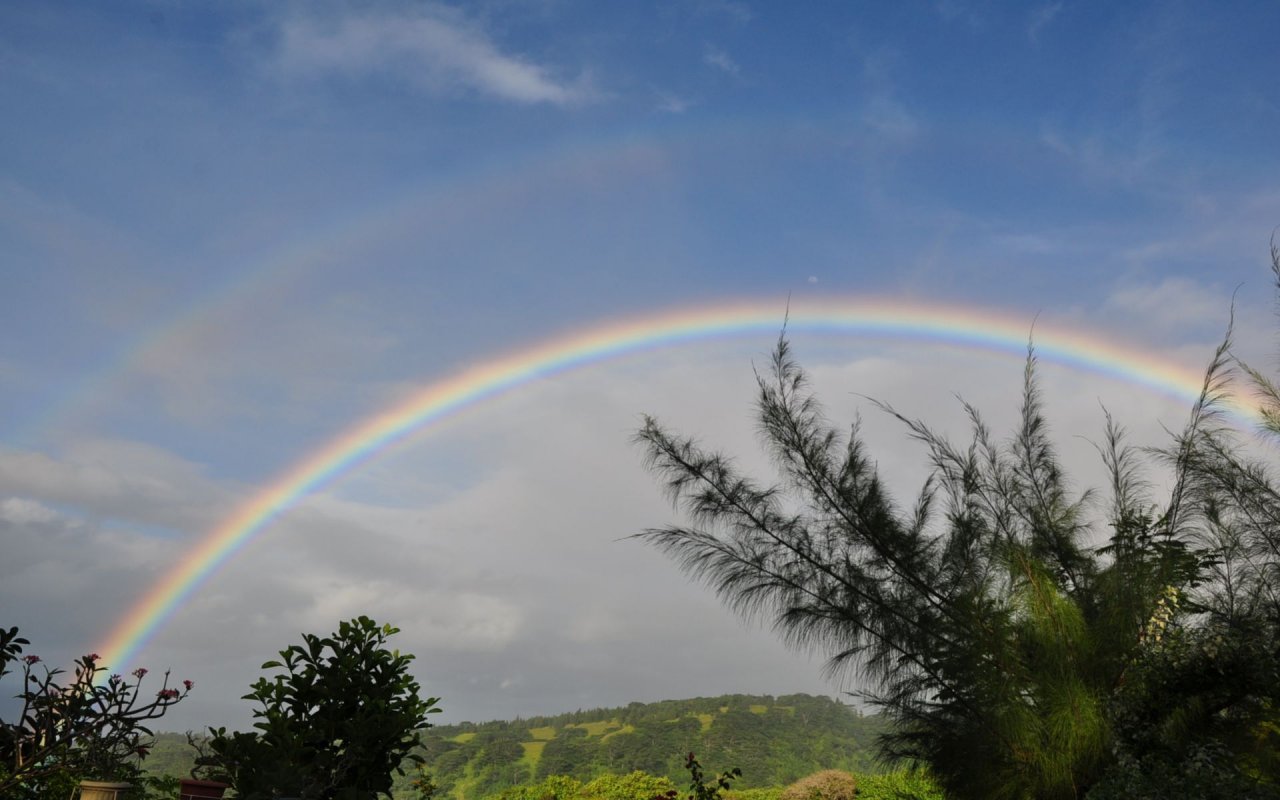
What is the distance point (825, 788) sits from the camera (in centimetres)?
1371

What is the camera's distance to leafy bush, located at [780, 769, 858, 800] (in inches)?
534

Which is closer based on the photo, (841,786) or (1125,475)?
(1125,475)

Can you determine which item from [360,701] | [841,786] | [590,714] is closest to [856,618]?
[360,701]

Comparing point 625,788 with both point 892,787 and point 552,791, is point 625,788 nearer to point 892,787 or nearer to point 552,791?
point 552,791

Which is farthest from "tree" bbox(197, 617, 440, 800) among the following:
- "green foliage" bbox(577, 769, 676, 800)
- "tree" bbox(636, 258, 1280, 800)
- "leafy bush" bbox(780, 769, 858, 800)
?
"leafy bush" bbox(780, 769, 858, 800)

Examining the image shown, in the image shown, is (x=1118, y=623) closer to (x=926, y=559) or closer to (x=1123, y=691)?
(x=1123, y=691)

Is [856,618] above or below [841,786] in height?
above

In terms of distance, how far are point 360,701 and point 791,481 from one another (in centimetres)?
405

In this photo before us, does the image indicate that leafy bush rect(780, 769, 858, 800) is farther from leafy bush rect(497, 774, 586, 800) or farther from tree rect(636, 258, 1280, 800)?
tree rect(636, 258, 1280, 800)

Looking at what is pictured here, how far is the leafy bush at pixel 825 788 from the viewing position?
13.6 metres

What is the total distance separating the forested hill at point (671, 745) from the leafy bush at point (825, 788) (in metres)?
22.9

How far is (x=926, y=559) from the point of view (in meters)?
7.09

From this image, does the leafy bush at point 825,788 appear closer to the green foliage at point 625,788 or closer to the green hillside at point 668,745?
the green foliage at point 625,788

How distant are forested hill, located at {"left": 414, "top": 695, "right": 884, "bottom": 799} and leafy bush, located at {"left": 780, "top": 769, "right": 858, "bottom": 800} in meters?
22.9
